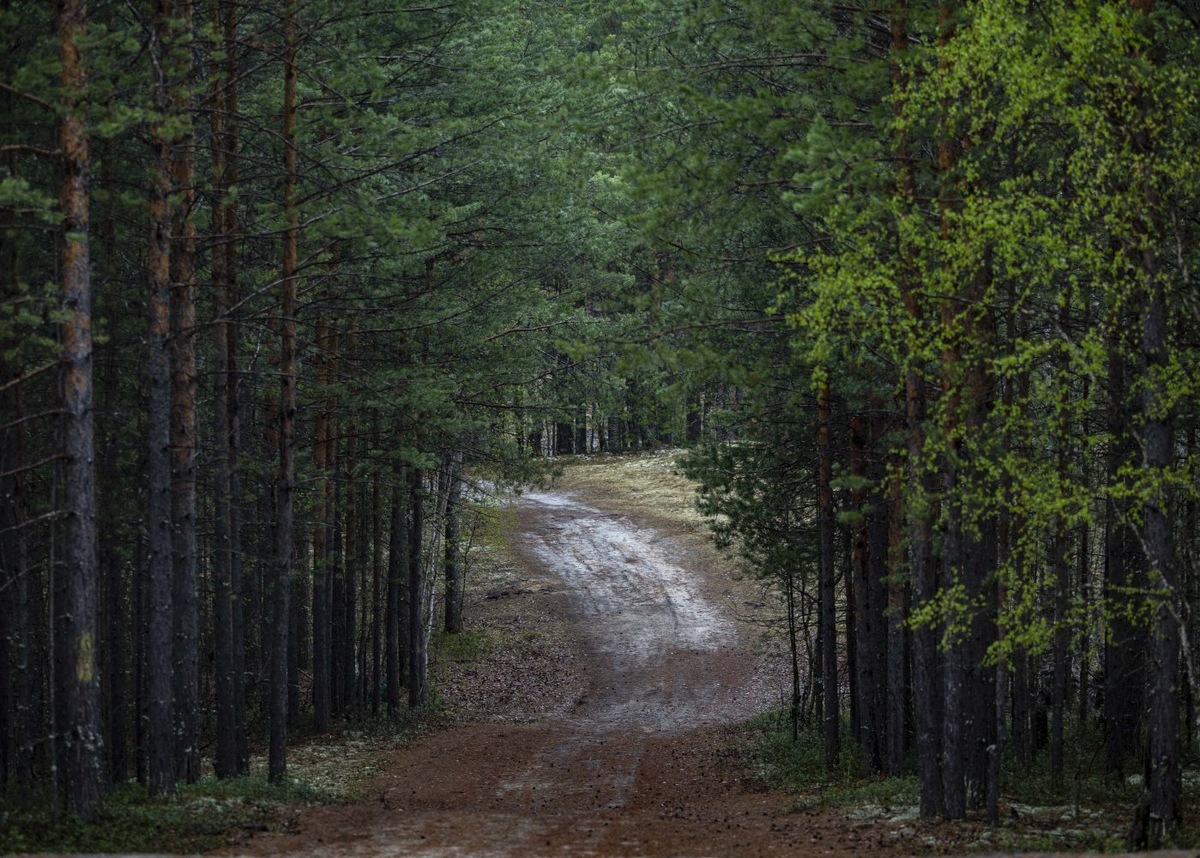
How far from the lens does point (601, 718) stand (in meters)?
27.3

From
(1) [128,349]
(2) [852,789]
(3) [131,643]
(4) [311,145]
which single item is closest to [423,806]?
(2) [852,789]

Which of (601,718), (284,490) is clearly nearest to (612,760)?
(601,718)

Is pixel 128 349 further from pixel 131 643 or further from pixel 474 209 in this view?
pixel 131 643

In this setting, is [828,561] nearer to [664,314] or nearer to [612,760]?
[664,314]

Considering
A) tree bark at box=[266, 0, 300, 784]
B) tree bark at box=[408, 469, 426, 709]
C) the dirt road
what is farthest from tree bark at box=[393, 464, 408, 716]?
tree bark at box=[266, 0, 300, 784]

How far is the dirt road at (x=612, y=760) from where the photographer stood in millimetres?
12750

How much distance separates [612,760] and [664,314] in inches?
387

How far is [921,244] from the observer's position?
33.8ft

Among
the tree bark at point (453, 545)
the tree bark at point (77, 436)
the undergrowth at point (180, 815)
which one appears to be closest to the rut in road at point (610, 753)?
the undergrowth at point (180, 815)

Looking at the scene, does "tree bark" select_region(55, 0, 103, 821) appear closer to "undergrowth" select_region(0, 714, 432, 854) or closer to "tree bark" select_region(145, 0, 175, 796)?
"undergrowth" select_region(0, 714, 432, 854)

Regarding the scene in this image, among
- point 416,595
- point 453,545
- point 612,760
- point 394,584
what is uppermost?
point 453,545

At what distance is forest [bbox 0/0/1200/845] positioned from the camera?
10297 mm

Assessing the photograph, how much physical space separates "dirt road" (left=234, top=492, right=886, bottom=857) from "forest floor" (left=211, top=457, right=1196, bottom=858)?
60 millimetres

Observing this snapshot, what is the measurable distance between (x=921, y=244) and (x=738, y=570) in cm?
3204
